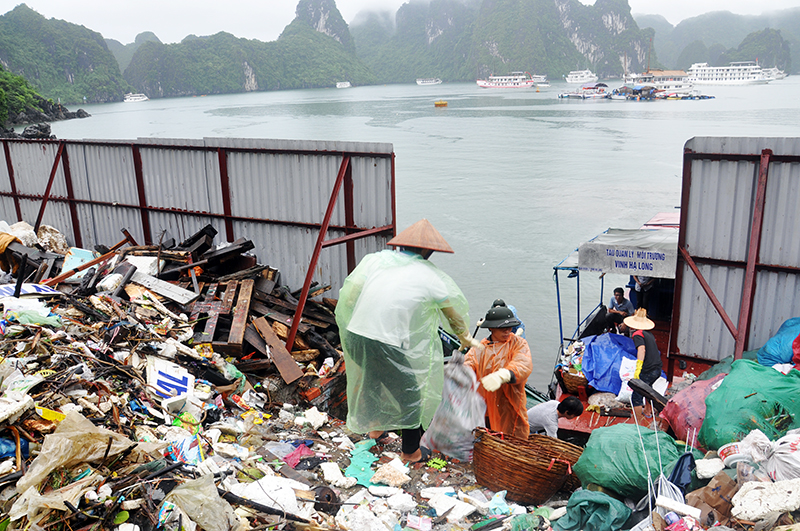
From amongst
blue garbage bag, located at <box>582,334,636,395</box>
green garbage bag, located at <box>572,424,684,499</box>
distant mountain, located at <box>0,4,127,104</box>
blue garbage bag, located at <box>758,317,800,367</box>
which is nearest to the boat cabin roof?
blue garbage bag, located at <box>582,334,636,395</box>

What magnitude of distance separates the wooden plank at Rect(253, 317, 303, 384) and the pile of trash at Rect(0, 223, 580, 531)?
0.02 m

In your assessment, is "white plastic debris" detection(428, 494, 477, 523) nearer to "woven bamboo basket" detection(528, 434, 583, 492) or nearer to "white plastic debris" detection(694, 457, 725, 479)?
"woven bamboo basket" detection(528, 434, 583, 492)

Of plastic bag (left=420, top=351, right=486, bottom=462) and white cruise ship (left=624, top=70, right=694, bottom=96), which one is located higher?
white cruise ship (left=624, top=70, right=694, bottom=96)

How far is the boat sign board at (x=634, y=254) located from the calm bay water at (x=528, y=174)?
4.67 meters

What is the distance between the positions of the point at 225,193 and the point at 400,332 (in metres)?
6.01

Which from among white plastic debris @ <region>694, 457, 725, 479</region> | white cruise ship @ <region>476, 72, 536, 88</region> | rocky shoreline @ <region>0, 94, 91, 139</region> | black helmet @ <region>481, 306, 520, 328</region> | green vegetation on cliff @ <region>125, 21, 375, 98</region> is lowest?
white plastic debris @ <region>694, 457, 725, 479</region>

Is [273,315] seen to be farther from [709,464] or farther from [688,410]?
[709,464]

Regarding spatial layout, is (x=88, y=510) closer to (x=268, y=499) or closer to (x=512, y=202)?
(x=268, y=499)

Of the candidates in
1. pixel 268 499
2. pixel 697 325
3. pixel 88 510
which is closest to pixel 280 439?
pixel 268 499

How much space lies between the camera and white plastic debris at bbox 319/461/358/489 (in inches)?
154

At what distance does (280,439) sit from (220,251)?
405cm

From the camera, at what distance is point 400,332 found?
12.6ft

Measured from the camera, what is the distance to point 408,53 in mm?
179250

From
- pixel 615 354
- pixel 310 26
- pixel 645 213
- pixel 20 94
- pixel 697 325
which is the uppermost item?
pixel 310 26
